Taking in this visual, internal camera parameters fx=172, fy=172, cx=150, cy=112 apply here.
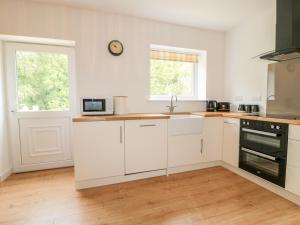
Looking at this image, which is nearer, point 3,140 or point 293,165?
point 293,165

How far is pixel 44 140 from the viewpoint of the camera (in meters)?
2.72

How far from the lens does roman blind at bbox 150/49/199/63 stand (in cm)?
307

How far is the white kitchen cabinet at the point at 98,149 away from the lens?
6.88 feet

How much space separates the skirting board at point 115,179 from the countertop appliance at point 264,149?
1.17 m

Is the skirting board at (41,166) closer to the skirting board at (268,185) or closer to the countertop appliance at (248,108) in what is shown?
the skirting board at (268,185)

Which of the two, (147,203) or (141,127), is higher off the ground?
(141,127)

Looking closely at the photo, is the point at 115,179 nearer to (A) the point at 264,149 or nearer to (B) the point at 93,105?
(B) the point at 93,105

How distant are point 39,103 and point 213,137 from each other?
2.79m

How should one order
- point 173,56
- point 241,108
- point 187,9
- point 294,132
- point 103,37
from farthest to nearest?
point 173,56 < point 241,108 < point 103,37 < point 187,9 < point 294,132

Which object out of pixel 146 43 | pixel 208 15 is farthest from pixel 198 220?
pixel 208 15

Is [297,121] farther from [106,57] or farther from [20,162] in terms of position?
[20,162]

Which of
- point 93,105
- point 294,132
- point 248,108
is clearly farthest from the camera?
point 248,108

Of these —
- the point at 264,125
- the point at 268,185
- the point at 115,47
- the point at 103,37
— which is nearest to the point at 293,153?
the point at 264,125

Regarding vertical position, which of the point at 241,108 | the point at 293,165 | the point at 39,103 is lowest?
the point at 293,165
